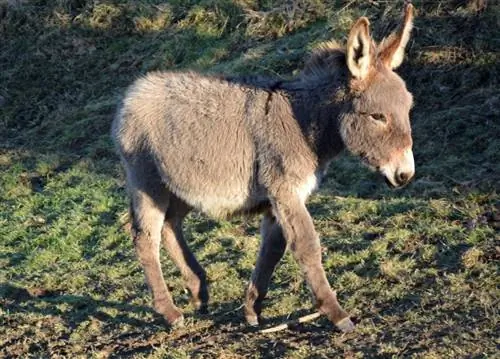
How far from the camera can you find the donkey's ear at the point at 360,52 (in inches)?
212

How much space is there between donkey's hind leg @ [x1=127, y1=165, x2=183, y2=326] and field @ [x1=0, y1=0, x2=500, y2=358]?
346mm

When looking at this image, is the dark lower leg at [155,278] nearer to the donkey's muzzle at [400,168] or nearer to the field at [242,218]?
the field at [242,218]

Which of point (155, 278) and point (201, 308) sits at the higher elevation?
point (155, 278)

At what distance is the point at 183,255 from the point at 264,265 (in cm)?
86

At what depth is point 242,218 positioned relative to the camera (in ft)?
23.0

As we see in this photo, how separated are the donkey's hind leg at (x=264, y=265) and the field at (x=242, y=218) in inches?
6.1

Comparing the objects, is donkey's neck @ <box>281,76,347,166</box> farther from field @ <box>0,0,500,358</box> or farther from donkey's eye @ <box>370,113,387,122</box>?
field @ <box>0,0,500,358</box>

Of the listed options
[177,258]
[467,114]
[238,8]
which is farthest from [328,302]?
[238,8]

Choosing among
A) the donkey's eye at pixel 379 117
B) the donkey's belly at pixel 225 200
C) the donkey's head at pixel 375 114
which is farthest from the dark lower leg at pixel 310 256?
the donkey's eye at pixel 379 117

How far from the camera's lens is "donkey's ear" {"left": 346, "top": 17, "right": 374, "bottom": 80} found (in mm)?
5387

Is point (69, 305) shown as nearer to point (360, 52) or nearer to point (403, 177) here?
point (403, 177)

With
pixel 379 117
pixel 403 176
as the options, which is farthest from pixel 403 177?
pixel 379 117

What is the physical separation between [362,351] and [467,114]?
5.40 meters

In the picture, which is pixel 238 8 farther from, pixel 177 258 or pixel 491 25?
pixel 177 258
